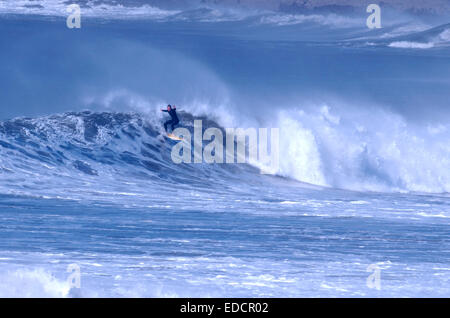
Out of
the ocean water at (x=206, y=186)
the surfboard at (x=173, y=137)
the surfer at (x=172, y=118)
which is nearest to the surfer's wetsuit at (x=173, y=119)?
the surfer at (x=172, y=118)

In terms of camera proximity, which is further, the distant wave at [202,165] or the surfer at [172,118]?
the surfer at [172,118]

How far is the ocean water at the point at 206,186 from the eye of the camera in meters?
10.3

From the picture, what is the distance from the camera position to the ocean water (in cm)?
1033

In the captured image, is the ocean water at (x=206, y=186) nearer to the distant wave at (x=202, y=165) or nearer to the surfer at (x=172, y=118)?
the distant wave at (x=202, y=165)

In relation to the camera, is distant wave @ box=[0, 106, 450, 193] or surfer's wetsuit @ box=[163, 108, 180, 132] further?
surfer's wetsuit @ box=[163, 108, 180, 132]

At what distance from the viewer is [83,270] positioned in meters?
10.2

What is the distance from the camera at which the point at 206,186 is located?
59.7 ft

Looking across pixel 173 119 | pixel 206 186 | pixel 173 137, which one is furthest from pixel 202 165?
pixel 206 186

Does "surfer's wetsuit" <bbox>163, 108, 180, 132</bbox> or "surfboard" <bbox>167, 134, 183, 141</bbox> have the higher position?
"surfer's wetsuit" <bbox>163, 108, 180, 132</bbox>

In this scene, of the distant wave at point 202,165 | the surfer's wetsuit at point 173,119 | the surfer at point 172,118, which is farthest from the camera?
the surfer's wetsuit at point 173,119

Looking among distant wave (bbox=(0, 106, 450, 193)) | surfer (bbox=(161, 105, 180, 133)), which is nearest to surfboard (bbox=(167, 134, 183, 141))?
surfer (bbox=(161, 105, 180, 133))

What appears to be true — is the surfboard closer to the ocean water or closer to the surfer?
the surfer

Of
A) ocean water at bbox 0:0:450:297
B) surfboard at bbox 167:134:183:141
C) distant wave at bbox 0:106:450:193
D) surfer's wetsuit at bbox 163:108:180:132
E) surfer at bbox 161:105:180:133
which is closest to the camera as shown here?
ocean water at bbox 0:0:450:297
